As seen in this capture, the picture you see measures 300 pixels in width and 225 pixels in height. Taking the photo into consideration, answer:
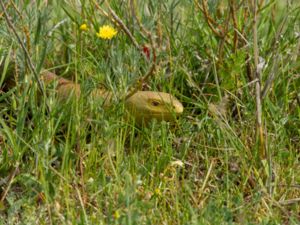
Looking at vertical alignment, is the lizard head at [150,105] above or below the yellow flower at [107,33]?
below

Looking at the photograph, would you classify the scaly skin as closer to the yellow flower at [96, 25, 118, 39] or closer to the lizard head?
the lizard head

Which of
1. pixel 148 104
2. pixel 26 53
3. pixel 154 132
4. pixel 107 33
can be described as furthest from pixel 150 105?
pixel 26 53

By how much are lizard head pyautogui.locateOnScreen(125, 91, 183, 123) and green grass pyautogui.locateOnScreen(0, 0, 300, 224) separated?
7 cm

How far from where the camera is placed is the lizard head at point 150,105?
3533mm

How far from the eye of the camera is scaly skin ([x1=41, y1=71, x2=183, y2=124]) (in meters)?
3.50

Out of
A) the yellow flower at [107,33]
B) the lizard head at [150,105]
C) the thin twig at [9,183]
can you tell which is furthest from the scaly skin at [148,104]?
the thin twig at [9,183]

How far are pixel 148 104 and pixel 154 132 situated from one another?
24cm

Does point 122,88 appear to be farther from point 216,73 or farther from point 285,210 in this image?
Answer: point 285,210

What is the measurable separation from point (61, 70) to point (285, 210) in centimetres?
148

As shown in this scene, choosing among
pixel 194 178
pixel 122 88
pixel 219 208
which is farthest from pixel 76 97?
pixel 219 208

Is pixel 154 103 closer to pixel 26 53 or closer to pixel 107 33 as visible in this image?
pixel 107 33

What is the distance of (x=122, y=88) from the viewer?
3365 mm

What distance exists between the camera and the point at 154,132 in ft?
11.1

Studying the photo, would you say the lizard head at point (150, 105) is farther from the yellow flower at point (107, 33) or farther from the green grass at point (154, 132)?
the yellow flower at point (107, 33)
